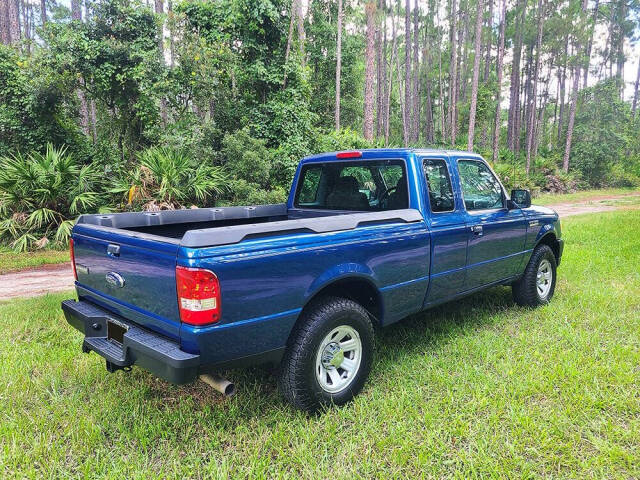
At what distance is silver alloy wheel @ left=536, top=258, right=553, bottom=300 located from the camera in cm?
510

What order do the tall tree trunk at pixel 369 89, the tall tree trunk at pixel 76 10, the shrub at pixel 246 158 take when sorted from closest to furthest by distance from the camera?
the shrub at pixel 246 158 < the tall tree trunk at pixel 369 89 < the tall tree trunk at pixel 76 10

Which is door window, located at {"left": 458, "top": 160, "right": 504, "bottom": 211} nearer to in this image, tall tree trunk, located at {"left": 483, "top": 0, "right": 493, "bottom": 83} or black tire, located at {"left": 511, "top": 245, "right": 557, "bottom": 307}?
black tire, located at {"left": 511, "top": 245, "right": 557, "bottom": 307}

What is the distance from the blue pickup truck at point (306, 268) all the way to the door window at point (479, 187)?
18 mm

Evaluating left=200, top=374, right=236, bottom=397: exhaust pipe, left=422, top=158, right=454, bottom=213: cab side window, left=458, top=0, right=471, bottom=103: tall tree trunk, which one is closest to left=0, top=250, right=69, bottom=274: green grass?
left=200, top=374, right=236, bottom=397: exhaust pipe

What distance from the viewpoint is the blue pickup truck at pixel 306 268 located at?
7.55ft

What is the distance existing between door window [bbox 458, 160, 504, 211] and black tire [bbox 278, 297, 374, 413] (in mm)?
1900

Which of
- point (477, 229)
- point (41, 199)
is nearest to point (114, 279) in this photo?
point (477, 229)

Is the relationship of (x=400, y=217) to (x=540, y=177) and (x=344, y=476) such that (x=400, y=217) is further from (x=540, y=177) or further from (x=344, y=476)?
(x=540, y=177)

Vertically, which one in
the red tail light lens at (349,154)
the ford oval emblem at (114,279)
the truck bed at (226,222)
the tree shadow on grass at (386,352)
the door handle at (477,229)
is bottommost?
the tree shadow on grass at (386,352)

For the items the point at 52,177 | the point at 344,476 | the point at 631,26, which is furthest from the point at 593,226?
the point at 631,26

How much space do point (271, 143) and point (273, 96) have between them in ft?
5.10

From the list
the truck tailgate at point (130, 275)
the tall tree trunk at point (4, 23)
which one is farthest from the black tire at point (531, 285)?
the tall tree trunk at point (4, 23)

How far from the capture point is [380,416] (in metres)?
2.84

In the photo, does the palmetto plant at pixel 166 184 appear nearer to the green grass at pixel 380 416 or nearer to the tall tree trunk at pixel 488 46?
the green grass at pixel 380 416
